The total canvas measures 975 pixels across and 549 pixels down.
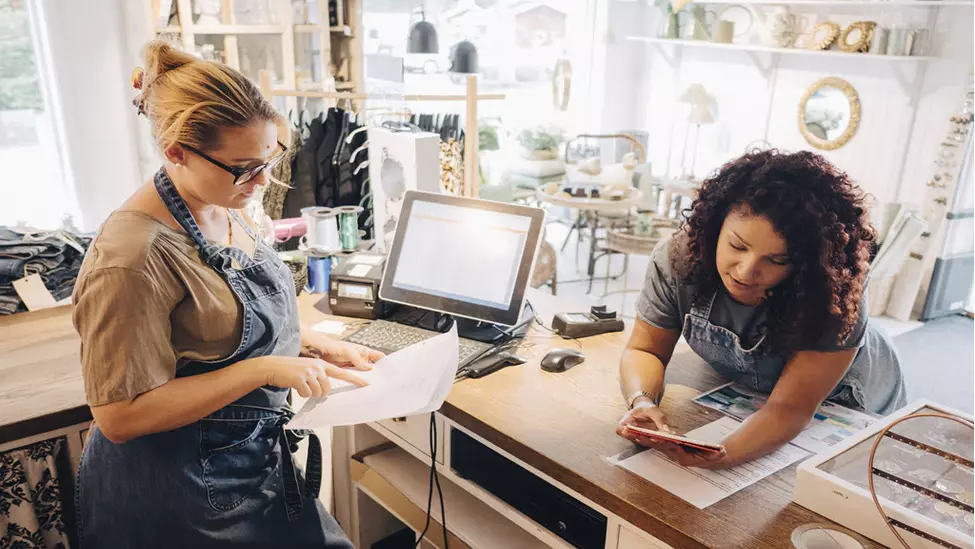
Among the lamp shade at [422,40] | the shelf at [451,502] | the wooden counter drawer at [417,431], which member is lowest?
the shelf at [451,502]

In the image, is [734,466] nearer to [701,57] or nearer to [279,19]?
[279,19]

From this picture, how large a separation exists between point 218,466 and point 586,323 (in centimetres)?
97

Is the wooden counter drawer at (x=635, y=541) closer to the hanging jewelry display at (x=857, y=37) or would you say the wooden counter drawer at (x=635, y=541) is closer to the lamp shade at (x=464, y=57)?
the lamp shade at (x=464, y=57)

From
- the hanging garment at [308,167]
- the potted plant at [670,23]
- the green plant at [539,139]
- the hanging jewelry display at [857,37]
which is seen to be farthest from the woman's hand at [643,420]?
the potted plant at [670,23]

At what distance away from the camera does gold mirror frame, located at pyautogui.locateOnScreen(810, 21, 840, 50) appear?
496cm

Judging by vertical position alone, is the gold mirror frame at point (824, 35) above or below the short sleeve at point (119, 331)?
above

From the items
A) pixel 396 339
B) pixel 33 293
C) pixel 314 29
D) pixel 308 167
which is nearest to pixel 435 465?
pixel 396 339

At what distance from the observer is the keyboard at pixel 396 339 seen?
5.63 feet

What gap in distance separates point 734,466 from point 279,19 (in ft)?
12.6

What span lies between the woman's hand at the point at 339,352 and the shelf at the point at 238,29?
2939mm

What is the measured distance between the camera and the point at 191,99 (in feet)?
3.69

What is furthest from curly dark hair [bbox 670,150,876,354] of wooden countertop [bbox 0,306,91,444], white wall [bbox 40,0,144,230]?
white wall [bbox 40,0,144,230]

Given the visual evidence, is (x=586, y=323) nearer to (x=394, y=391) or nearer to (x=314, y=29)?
(x=394, y=391)

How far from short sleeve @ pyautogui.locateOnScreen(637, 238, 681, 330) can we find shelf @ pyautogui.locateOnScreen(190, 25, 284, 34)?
10.6 feet
